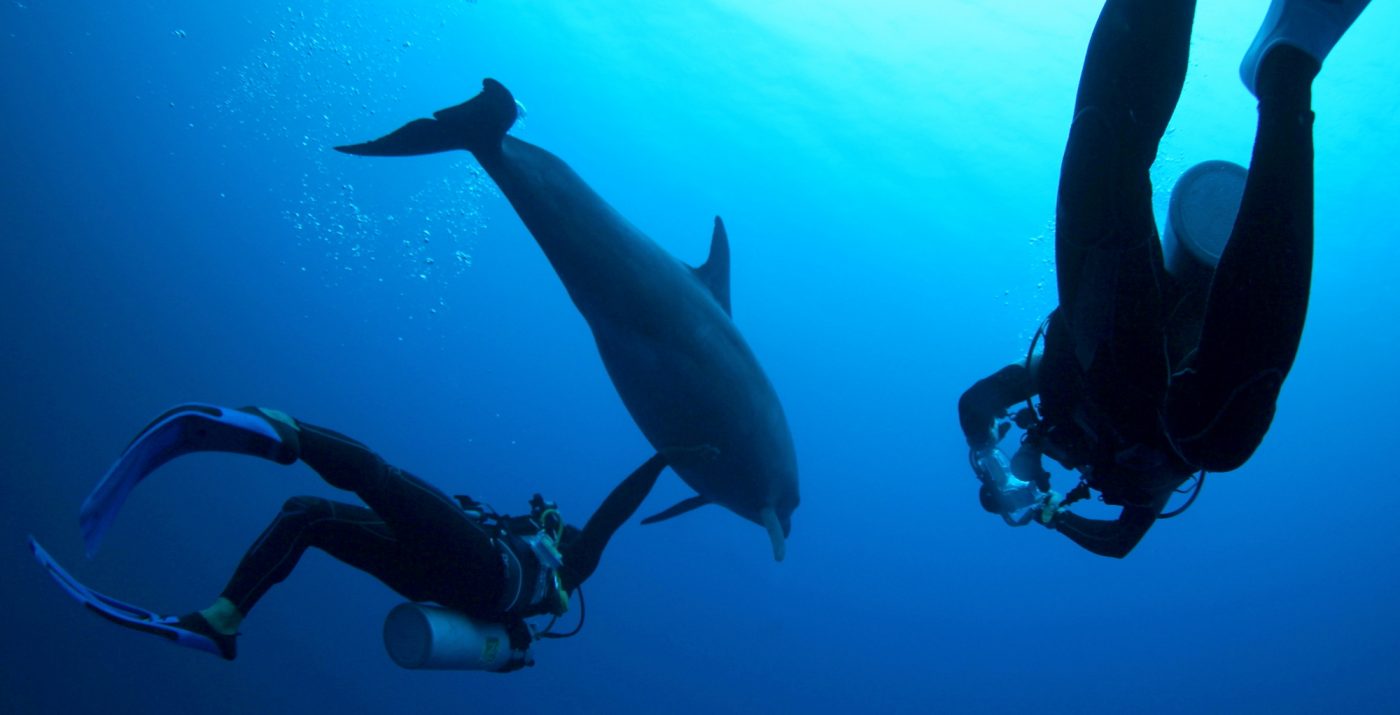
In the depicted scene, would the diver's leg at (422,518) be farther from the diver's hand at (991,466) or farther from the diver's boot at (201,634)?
the diver's hand at (991,466)

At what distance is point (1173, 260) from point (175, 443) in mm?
4222

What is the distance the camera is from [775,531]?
630cm

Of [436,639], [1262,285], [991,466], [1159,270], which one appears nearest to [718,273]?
[991,466]

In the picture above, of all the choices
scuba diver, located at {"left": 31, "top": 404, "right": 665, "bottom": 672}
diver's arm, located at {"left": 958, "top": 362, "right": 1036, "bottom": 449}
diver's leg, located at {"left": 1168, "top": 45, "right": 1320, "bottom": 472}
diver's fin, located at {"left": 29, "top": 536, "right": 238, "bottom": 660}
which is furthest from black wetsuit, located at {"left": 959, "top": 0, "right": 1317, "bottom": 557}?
diver's fin, located at {"left": 29, "top": 536, "right": 238, "bottom": 660}

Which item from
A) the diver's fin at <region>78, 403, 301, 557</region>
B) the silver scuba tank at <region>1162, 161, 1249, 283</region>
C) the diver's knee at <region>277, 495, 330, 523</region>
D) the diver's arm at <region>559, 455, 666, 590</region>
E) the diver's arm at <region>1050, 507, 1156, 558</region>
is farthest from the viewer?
the diver's arm at <region>559, 455, 666, 590</region>

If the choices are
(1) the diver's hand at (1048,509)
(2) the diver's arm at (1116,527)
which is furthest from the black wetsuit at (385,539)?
(2) the diver's arm at (1116,527)

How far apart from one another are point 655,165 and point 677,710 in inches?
916

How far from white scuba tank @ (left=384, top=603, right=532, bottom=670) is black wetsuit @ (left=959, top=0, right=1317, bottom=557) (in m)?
3.60

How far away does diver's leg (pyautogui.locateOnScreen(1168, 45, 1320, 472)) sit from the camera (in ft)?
6.75

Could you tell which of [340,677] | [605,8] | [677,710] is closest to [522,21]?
[605,8]

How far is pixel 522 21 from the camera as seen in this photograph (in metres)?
25.8

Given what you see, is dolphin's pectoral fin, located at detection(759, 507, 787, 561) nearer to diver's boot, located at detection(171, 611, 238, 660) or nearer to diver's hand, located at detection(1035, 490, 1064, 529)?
diver's hand, located at detection(1035, 490, 1064, 529)

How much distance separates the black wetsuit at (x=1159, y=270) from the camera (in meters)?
2.08

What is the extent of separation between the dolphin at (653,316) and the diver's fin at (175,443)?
2.33m
